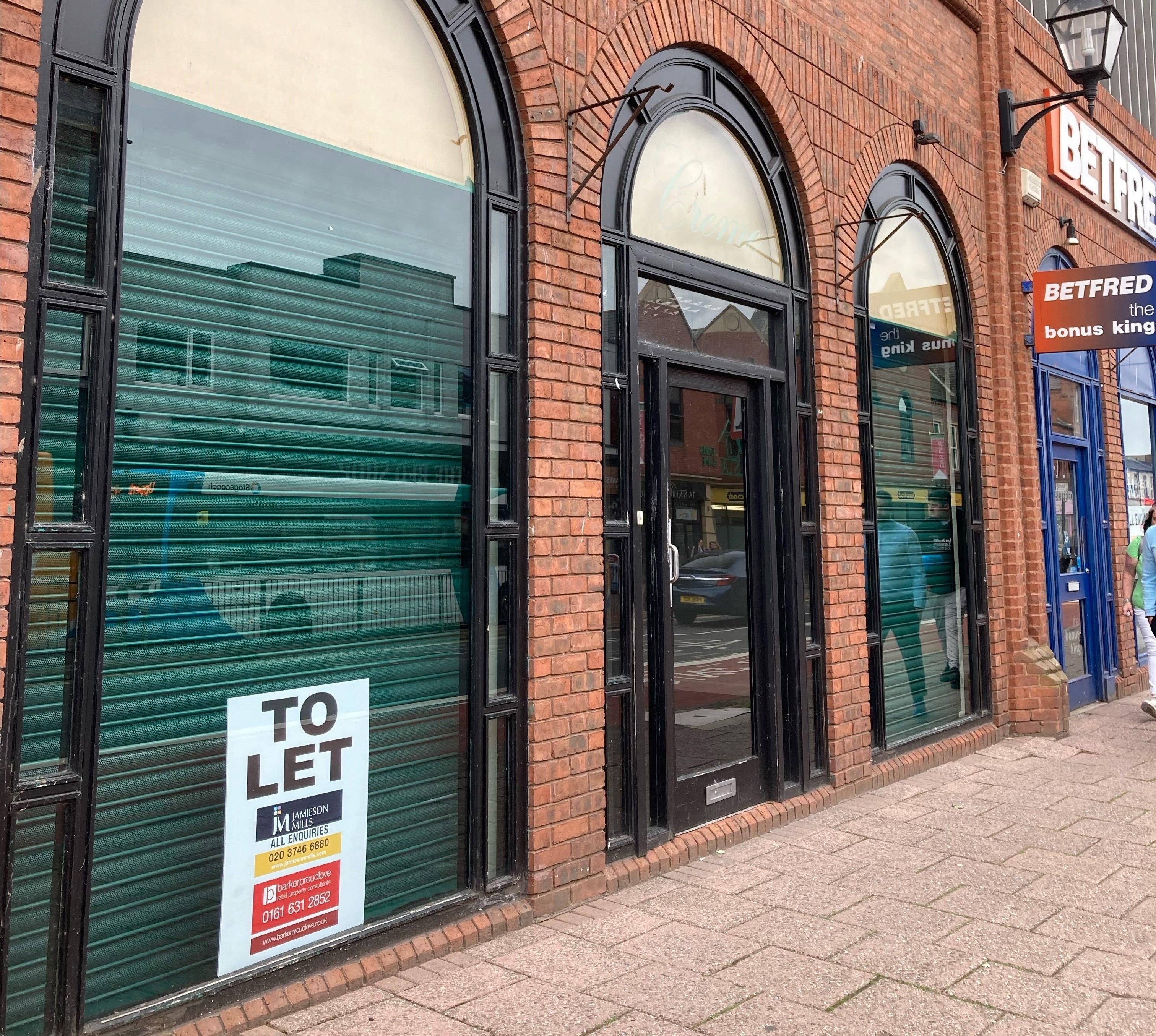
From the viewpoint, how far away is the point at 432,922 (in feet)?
11.6

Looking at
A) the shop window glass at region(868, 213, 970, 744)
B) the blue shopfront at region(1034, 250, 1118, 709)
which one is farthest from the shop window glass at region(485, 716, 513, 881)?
the blue shopfront at region(1034, 250, 1118, 709)

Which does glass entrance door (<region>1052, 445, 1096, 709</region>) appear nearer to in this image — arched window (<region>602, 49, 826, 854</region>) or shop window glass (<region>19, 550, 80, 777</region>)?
arched window (<region>602, 49, 826, 854</region>)

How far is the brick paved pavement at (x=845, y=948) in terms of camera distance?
2988 mm

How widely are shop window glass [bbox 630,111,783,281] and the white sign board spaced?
8.83ft

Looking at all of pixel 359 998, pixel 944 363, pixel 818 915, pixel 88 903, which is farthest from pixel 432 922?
pixel 944 363

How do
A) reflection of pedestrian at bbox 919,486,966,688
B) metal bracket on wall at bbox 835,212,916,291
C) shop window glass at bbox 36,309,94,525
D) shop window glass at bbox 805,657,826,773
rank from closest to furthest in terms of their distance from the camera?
shop window glass at bbox 36,309,94,525 → shop window glass at bbox 805,657,826,773 → metal bracket on wall at bbox 835,212,916,291 → reflection of pedestrian at bbox 919,486,966,688

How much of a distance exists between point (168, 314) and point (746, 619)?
3.44m

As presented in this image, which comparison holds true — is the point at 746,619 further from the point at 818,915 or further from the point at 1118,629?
the point at 1118,629

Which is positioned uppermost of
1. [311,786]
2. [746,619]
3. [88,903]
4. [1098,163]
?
[1098,163]

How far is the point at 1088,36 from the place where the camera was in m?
7.29

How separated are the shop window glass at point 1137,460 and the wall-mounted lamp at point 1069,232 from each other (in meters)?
2.32

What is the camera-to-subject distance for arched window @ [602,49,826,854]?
14.5 ft

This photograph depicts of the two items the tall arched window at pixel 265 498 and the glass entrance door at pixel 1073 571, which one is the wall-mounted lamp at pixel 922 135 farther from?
the tall arched window at pixel 265 498

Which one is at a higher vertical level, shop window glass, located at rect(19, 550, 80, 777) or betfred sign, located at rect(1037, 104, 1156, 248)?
betfred sign, located at rect(1037, 104, 1156, 248)
